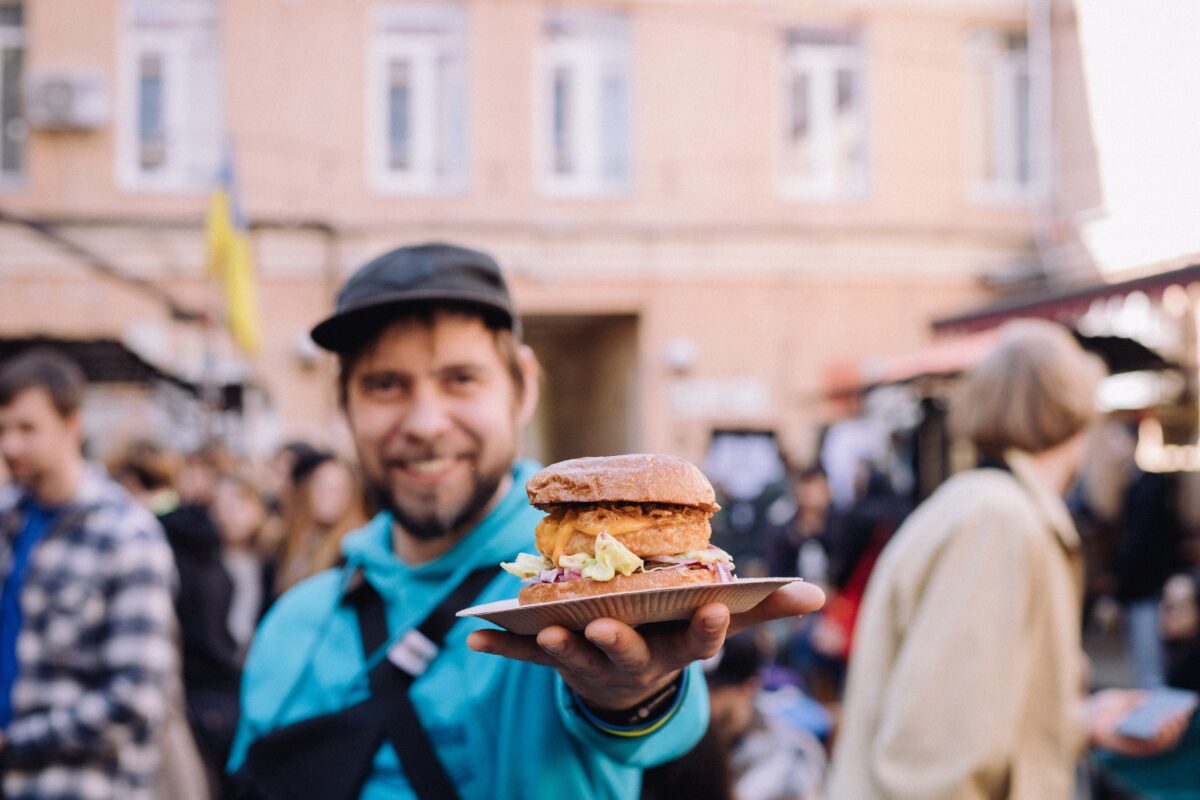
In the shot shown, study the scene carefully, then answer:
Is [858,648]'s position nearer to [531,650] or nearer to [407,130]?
[531,650]

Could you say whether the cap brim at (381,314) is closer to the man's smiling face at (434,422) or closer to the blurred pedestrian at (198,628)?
the man's smiling face at (434,422)

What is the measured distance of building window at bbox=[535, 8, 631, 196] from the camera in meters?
14.8

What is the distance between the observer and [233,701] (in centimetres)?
466

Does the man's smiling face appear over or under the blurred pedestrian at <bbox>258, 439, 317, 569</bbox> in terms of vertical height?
over

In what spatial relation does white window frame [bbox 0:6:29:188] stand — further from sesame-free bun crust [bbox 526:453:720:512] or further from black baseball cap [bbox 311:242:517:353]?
sesame-free bun crust [bbox 526:453:720:512]

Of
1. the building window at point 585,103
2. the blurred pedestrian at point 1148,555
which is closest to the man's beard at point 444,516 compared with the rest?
the blurred pedestrian at point 1148,555

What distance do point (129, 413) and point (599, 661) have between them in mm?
13607

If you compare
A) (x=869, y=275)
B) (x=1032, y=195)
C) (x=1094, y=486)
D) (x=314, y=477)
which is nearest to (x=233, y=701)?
(x=314, y=477)

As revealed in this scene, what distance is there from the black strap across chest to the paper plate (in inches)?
18.2

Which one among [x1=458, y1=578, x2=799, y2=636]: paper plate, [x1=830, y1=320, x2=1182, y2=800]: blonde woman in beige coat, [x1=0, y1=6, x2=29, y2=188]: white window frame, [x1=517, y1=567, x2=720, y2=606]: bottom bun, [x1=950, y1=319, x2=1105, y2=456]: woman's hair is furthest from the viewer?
[x1=0, y1=6, x2=29, y2=188]: white window frame

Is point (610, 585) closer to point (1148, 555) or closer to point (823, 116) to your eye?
point (1148, 555)

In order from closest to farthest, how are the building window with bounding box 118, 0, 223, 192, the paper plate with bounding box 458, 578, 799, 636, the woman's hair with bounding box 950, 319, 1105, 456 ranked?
the paper plate with bounding box 458, 578, 799, 636 < the woman's hair with bounding box 950, 319, 1105, 456 < the building window with bounding box 118, 0, 223, 192

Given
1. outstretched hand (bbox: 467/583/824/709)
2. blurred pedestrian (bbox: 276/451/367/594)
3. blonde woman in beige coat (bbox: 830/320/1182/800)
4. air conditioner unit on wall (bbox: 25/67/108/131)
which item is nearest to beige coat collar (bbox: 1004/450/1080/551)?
blonde woman in beige coat (bbox: 830/320/1182/800)

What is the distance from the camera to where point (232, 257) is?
962 centimetres
